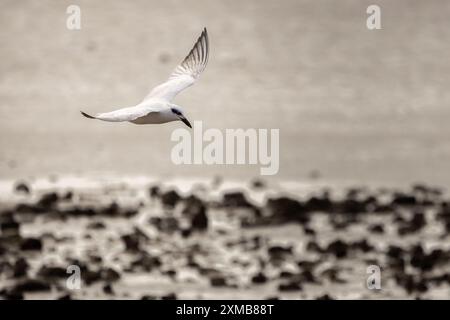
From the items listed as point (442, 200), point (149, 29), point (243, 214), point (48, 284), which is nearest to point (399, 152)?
point (442, 200)

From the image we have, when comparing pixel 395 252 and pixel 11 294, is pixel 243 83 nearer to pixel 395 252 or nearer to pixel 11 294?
pixel 395 252

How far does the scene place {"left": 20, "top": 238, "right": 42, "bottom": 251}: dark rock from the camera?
69.8 ft

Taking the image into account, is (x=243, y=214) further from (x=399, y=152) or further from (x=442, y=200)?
(x=399, y=152)

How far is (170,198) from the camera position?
2423cm

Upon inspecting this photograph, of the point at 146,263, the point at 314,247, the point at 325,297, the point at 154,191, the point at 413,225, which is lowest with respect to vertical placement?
the point at 325,297

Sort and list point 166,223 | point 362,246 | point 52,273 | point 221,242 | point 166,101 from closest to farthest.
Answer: point 166,101, point 52,273, point 362,246, point 221,242, point 166,223

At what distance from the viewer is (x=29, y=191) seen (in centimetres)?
2539

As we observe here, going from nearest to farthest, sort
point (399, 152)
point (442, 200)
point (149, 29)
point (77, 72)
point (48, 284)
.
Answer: point (48, 284) < point (442, 200) < point (399, 152) < point (77, 72) < point (149, 29)

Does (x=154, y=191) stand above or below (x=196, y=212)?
above

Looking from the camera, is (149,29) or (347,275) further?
(149,29)

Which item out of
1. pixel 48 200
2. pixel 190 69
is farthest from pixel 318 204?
pixel 190 69

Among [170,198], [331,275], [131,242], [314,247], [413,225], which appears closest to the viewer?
[331,275]

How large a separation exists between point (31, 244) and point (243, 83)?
18372 mm

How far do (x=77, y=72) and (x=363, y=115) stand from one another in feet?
27.6
